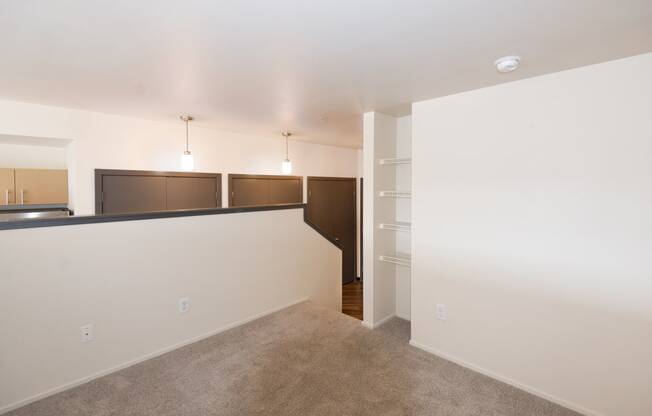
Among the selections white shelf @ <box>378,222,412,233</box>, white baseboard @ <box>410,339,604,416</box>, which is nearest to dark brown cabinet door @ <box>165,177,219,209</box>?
white shelf @ <box>378,222,412,233</box>

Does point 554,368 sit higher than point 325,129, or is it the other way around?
point 325,129

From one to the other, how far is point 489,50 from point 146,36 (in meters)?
1.89

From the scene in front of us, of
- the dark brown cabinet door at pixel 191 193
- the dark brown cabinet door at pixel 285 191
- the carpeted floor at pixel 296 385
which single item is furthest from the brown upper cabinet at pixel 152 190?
the carpeted floor at pixel 296 385

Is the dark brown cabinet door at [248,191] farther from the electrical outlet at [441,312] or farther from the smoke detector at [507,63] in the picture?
the smoke detector at [507,63]

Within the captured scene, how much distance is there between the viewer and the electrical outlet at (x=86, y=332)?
93.9 inches

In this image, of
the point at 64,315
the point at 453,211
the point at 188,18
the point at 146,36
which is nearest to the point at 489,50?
the point at 453,211

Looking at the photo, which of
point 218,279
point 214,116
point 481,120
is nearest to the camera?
point 481,120

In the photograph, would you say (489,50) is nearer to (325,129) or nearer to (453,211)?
(453,211)

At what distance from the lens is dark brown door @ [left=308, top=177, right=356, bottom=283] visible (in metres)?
5.80

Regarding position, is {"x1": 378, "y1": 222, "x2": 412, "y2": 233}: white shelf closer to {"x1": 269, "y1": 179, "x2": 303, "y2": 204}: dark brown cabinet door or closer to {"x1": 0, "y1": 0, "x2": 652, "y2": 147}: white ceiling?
{"x1": 0, "y1": 0, "x2": 652, "y2": 147}: white ceiling

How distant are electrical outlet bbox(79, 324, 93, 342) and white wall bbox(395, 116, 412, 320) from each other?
2857 millimetres

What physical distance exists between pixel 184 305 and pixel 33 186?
2.34 metres

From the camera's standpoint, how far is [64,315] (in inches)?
90.8

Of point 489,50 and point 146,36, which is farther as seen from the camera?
point 489,50
